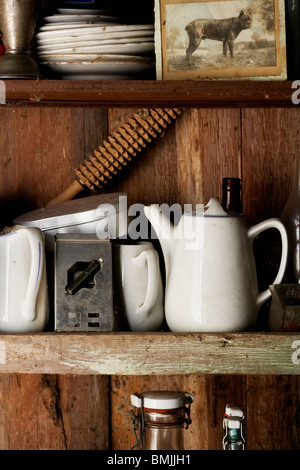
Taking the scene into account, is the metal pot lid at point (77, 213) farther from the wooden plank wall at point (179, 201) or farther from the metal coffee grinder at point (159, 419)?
the metal coffee grinder at point (159, 419)

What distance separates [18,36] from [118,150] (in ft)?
0.77

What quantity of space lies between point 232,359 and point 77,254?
0.84ft

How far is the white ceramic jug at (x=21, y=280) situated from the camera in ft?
2.89

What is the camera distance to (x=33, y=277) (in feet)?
2.88

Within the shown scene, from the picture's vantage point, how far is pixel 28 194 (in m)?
1.12

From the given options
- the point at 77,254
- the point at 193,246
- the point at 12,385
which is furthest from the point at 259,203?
the point at 12,385

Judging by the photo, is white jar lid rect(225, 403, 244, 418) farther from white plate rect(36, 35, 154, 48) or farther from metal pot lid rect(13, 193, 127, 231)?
white plate rect(36, 35, 154, 48)

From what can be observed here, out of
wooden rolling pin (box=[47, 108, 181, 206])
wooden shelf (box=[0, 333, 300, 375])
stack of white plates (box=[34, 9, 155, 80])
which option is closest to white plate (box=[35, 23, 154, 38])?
stack of white plates (box=[34, 9, 155, 80])

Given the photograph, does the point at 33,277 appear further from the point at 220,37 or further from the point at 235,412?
the point at 220,37

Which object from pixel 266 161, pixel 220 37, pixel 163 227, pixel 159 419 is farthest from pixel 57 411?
pixel 220 37

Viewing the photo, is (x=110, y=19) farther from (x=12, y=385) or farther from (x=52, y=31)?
(x=12, y=385)

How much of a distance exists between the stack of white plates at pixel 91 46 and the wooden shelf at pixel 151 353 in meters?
0.39

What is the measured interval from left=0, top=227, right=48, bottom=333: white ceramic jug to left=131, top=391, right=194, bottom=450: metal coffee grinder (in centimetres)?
18

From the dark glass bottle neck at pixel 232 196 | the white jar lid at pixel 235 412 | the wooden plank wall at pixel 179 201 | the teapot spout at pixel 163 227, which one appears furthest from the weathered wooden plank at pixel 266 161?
the white jar lid at pixel 235 412
